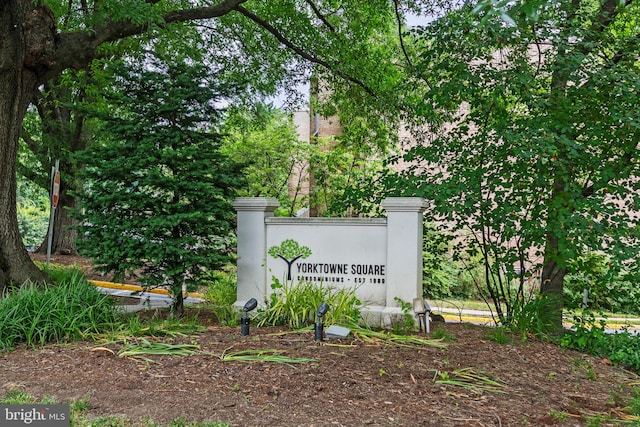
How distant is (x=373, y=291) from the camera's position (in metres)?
7.36

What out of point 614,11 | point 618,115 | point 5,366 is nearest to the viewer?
point 5,366

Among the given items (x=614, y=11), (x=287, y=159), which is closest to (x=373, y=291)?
(x=614, y=11)

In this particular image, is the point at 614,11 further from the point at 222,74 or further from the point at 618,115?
the point at 222,74

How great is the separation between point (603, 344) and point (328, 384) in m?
4.07

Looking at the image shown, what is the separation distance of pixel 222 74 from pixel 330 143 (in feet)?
19.5

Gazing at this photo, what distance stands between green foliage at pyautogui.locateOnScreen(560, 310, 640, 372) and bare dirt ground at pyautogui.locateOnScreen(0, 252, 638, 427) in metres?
0.49

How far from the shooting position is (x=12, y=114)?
24.5 feet

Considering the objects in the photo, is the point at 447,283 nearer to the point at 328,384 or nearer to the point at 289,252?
the point at 289,252

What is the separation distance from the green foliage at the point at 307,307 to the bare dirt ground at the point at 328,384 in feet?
2.03

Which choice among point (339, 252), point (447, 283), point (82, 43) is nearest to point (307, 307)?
point (339, 252)

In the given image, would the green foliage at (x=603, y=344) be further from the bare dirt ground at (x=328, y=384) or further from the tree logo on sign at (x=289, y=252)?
the tree logo on sign at (x=289, y=252)

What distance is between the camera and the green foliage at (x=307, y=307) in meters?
6.62

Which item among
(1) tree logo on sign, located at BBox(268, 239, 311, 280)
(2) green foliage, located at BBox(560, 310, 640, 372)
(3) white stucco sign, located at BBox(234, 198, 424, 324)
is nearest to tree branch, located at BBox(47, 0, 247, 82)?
(3) white stucco sign, located at BBox(234, 198, 424, 324)

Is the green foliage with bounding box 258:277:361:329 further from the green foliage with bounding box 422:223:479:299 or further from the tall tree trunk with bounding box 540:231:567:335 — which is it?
the green foliage with bounding box 422:223:479:299
